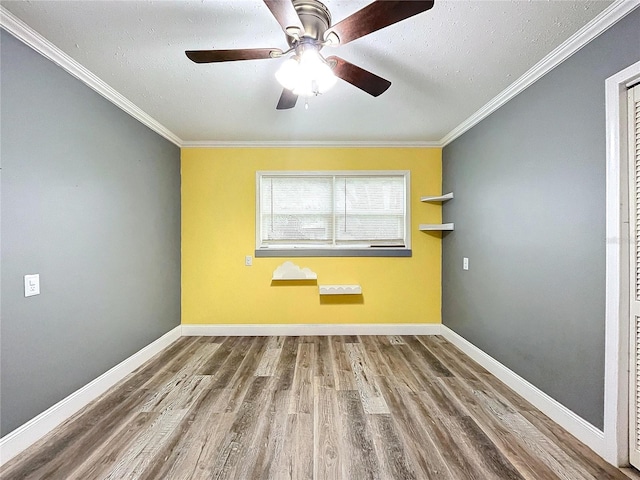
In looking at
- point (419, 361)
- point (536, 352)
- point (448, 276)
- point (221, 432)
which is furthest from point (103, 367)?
point (448, 276)

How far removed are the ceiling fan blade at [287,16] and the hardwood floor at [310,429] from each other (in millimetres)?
2202

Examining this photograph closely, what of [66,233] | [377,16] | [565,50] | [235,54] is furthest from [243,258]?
[565,50]

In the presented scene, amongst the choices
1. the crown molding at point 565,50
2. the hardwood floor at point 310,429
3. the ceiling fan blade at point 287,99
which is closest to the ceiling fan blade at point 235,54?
the ceiling fan blade at point 287,99

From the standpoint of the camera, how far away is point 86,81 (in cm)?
204

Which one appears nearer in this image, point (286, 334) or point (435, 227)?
point (435, 227)

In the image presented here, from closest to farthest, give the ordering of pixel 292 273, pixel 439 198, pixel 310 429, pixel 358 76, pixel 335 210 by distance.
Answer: pixel 358 76 < pixel 310 429 < pixel 439 198 < pixel 292 273 < pixel 335 210

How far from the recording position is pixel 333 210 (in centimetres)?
355

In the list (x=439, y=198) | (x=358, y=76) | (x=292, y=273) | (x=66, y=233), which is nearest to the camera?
(x=358, y=76)

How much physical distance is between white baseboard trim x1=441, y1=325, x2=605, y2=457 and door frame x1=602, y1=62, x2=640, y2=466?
0.28ft

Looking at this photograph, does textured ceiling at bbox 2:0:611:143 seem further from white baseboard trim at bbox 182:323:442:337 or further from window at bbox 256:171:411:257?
white baseboard trim at bbox 182:323:442:337

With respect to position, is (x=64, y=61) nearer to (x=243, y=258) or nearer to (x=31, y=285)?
(x=31, y=285)

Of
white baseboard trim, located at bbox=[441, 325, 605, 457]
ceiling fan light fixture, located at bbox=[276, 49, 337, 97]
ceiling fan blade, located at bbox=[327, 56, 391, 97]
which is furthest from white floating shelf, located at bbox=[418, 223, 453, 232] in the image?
ceiling fan light fixture, located at bbox=[276, 49, 337, 97]

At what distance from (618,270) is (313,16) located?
2053 millimetres

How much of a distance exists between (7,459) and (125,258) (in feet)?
4.68
